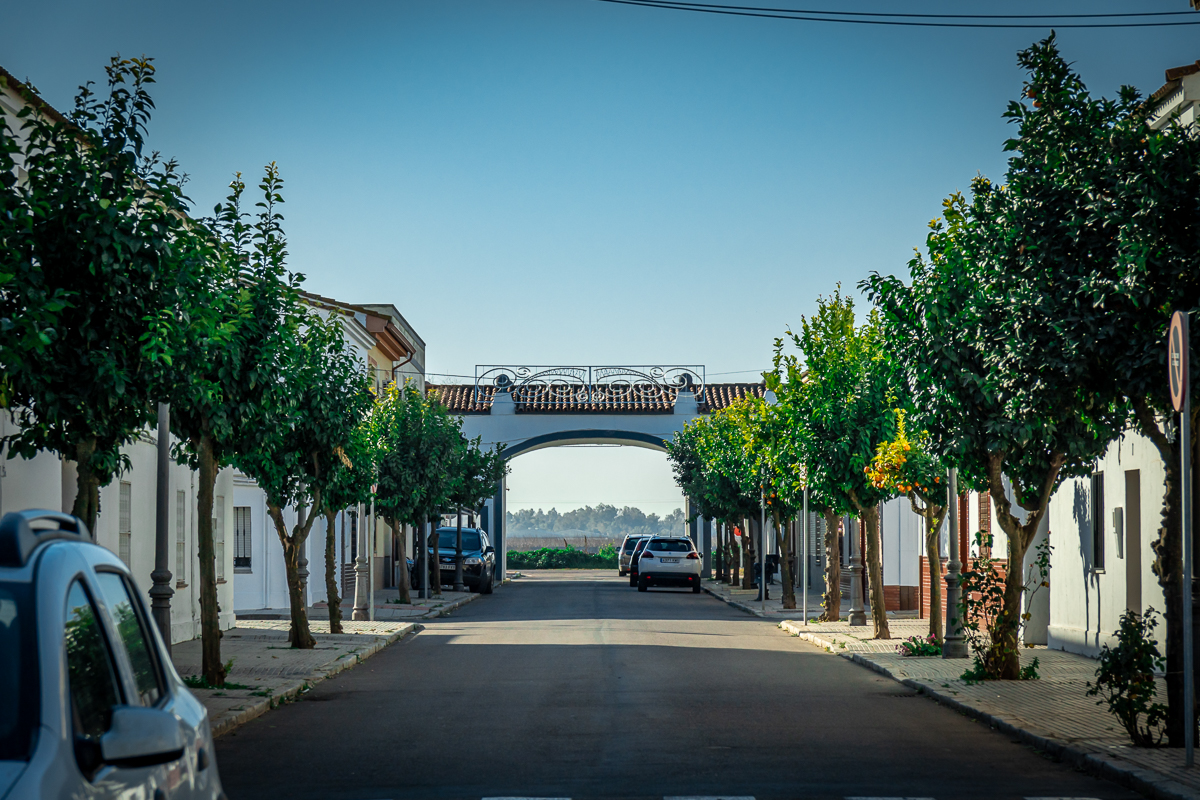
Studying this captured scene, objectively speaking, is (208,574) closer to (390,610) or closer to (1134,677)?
(1134,677)

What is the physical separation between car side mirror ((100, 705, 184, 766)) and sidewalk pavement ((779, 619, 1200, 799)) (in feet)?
20.9

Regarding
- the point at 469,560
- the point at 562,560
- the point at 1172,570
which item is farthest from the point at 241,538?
the point at 562,560

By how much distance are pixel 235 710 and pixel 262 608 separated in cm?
1981

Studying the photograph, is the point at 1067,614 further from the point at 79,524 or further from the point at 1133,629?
the point at 79,524

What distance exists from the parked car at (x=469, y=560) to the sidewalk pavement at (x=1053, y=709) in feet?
74.6

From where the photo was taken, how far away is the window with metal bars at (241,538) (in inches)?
1237

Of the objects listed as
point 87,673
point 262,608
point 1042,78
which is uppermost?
point 1042,78

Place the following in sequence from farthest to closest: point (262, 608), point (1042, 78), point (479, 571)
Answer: point (479, 571)
point (262, 608)
point (1042, 78)

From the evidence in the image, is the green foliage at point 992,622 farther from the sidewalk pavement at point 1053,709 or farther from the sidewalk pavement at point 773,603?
the sidewalk pavement at point 773,603

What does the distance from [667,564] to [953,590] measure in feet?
86.6

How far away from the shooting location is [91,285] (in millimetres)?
10805

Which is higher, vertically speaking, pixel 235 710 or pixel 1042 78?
pixel 1042 78

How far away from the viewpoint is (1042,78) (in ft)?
37.6

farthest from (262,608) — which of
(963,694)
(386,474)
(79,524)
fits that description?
(79,524)
